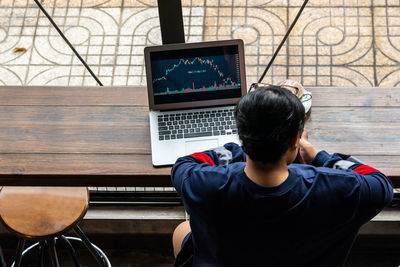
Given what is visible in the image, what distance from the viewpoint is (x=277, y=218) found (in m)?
1.25

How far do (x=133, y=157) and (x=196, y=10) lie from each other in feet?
8.49

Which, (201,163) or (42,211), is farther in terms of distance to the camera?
(42,211)

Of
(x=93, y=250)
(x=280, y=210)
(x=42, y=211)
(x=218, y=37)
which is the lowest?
(x=93, y=250)

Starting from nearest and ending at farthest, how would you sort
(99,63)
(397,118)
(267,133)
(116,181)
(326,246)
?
1. (267,133)
2. (326,246)
3. (116,181)
4. (397,118)
5. (99,63)

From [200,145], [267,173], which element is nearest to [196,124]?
[200,145]

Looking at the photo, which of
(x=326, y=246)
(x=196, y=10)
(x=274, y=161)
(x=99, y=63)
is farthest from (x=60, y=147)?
(x=196, y=10)

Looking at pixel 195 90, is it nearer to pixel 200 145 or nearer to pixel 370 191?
pixel 200 145

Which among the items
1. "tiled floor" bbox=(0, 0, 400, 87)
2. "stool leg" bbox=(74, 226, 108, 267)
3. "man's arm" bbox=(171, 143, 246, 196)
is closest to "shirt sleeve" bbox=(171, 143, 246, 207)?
"man's arm" bbox=(171, 143, 246, 196)

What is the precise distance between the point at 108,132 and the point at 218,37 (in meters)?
2.22

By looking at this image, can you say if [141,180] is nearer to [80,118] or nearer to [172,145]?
[172,145]

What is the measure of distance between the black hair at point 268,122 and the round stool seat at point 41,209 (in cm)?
106

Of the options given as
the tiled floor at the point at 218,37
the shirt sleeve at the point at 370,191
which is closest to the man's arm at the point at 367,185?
the shirt sleeve at the point at 370,191

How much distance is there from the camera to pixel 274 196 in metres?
1.24

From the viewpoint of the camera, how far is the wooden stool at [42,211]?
6.42 feet
